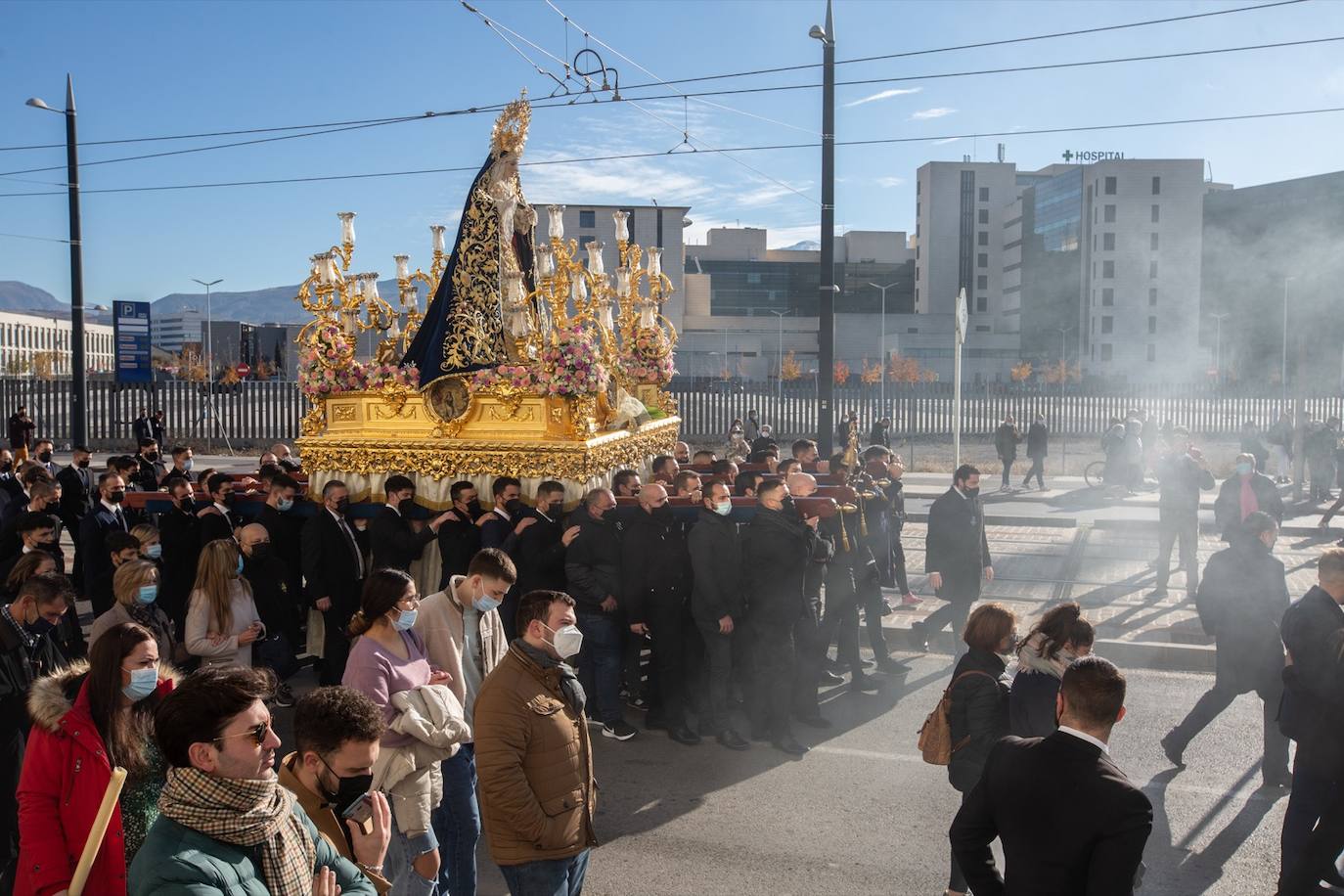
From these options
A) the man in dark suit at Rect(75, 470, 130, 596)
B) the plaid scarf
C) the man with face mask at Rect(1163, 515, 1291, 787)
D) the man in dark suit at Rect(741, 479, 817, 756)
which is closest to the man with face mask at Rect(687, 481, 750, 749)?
the man in dark suit at Rect(741, 479, 817, 756)

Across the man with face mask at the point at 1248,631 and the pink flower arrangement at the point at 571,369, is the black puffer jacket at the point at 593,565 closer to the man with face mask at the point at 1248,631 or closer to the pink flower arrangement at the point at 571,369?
the pink flower arrangement at the point at 571,369

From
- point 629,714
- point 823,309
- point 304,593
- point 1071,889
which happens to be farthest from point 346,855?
point 823,309

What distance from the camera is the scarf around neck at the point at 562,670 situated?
166 inches

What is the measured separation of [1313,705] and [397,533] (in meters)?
6.18

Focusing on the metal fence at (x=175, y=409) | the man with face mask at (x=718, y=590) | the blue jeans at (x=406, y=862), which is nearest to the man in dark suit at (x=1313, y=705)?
the man with face mask at (x=718, y=590)

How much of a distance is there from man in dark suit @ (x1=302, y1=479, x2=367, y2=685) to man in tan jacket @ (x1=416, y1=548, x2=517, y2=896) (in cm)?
321

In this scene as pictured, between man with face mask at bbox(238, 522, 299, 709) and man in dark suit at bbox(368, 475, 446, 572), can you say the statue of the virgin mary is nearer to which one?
man in dark suit at bbox(368, 475, 446, 572)

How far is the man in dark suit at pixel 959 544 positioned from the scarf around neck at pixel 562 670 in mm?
5260

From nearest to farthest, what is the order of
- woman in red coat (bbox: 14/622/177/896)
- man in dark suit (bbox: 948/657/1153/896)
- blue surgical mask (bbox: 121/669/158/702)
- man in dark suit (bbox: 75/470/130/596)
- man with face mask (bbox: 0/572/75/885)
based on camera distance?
1. man in dark suit (bbox: 948/657/1153/896)
2. woman in red coat (bbox: 14/622/177/896)
3. blue surgical mask (bbox: 121/669/158/702)
4. man with face mask (bbox: 0/572/75/885)
5. man in dark suit (bbox: 75/470/130/596)

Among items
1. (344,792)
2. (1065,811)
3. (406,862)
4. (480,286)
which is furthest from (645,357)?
(1065,811)

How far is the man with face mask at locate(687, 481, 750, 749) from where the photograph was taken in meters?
7.68

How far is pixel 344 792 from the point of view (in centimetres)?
335

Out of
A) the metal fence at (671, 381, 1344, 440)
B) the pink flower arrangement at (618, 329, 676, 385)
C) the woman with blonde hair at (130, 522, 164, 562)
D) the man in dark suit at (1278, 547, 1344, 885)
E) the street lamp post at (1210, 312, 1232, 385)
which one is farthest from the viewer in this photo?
the street lamp post at (1210, 312, 1232, 385)

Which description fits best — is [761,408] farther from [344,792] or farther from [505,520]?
[344,792]
